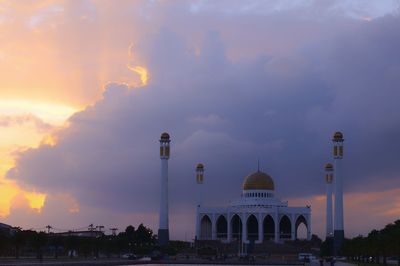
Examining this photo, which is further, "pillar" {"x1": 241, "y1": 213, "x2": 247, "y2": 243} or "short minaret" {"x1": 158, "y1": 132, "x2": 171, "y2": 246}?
"pillar" {"x1": 241, "y1": 213, "x2": 247, "y2": 243}

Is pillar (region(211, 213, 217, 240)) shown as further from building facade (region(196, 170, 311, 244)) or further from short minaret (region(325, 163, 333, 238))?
short minaret (region(325, 163, 333, 238))

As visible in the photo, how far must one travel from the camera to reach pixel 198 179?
114 m

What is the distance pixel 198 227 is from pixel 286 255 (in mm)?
19326

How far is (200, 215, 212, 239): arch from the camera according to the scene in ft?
376

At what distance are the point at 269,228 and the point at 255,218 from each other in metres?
3.40

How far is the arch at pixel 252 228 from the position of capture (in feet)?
370

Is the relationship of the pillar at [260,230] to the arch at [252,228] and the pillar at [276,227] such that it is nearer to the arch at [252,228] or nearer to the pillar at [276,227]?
the arch at [252,228]

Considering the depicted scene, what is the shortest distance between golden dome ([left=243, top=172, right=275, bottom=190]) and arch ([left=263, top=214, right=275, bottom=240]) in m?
4.56

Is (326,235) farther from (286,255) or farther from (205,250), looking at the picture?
(205,250)

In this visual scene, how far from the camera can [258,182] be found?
11400 cm

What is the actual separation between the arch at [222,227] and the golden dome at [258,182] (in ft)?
18.4

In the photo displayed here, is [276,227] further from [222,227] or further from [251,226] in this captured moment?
[222,227]

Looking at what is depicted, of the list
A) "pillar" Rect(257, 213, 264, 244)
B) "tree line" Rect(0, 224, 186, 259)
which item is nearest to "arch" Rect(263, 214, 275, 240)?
"pillar" Rect(257, 213, 264, 244)

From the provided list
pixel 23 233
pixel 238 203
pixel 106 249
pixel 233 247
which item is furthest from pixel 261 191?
pixel 23 233
